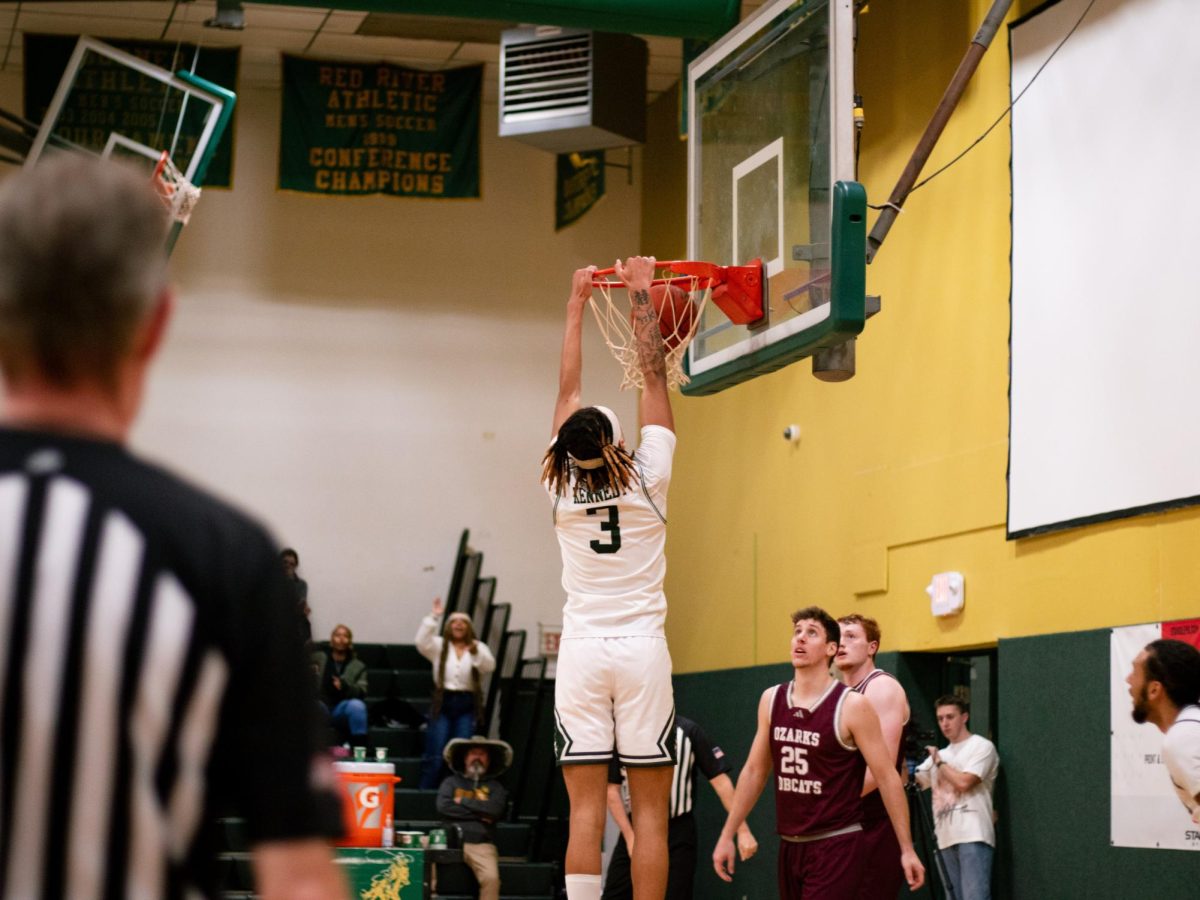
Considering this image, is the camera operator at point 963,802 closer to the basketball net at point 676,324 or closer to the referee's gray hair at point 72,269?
the basketball net at point 676,324

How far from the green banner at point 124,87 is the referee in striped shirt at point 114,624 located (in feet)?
36.0

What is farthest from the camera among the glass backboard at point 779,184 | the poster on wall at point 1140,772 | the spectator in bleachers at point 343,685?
the spectator in bleachers at point 343,685

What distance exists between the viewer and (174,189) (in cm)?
1178

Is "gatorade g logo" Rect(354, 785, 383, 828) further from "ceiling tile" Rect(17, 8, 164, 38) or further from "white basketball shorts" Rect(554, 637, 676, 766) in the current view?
"ceiling tile" Rect(17, 8, 164, 38)

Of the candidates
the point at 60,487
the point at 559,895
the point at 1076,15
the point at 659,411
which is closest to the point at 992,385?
the point at 1076,15

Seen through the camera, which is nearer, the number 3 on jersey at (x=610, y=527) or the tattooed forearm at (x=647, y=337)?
the number 3 on jersey at (x=610, y=527)

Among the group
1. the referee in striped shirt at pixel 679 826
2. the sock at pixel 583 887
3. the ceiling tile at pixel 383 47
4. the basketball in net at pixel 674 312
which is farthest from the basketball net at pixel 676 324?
the ceiling tile at pixel 383 47

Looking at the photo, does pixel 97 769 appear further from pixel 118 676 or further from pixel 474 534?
pixel 474 534

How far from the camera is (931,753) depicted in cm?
1015

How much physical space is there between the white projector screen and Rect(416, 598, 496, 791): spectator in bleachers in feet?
21.1

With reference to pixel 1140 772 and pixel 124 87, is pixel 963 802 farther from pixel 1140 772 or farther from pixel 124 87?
pixel 124 87

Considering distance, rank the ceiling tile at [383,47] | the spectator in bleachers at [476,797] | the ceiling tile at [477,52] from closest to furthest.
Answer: the spectator in bleachers at [476,797] < the ceiling tile at [383,47] < the ceiling tile at [477,52]

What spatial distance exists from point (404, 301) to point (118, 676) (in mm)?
15918

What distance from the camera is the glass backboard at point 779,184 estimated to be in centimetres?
708
